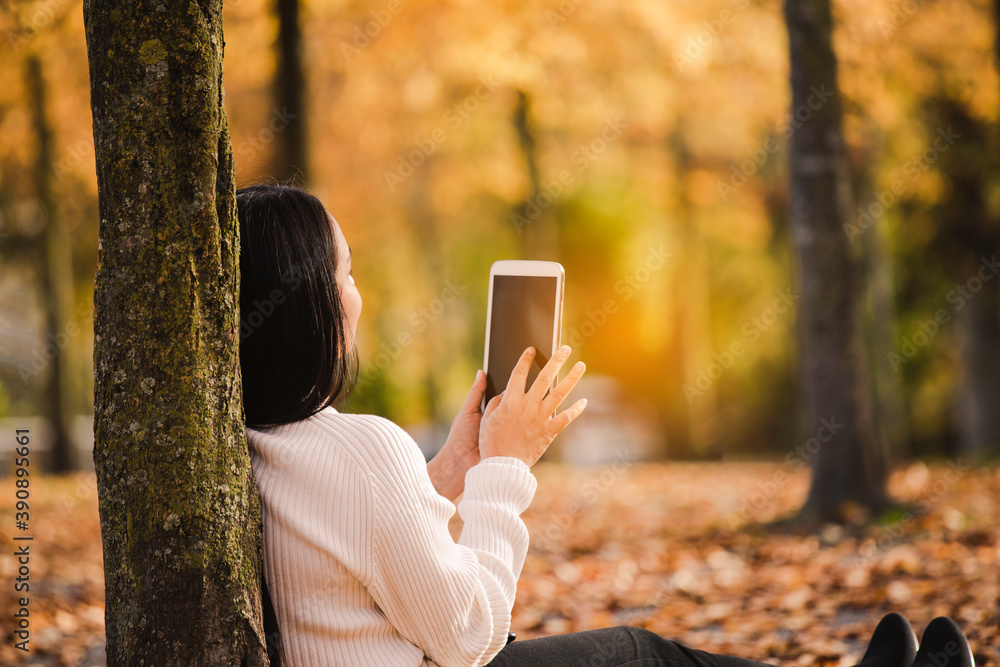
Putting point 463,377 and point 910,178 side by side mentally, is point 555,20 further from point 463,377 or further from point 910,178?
point 463,377

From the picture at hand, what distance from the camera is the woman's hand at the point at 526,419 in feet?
6.08

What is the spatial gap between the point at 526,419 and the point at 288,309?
0.58 meters

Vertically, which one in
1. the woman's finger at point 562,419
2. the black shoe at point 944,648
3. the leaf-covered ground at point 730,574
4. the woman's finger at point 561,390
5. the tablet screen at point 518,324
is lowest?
the leaf-covered ground at point 730,574

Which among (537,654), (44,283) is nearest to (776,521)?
(537,654)

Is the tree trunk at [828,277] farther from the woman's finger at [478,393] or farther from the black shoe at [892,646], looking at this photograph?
the woman's finger at [478,393]

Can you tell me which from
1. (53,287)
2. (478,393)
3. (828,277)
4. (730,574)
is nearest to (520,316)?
(478,393)

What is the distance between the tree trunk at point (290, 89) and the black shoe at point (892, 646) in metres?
6.03

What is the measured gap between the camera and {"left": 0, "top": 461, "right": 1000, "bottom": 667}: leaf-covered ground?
3.75 meters

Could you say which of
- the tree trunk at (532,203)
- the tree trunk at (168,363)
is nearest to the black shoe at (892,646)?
the tree trunk at (168,363)

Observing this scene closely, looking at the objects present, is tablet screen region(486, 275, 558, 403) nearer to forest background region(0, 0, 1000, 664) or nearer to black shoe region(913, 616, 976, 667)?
black shoe region(913, 616, 976, 667)

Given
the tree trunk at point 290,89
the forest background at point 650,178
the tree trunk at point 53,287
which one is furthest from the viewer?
the tree trunk at point 53,287

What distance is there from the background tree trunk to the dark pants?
6018 mm

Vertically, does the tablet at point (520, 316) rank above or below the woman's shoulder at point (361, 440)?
above

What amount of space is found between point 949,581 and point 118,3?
171 inches
